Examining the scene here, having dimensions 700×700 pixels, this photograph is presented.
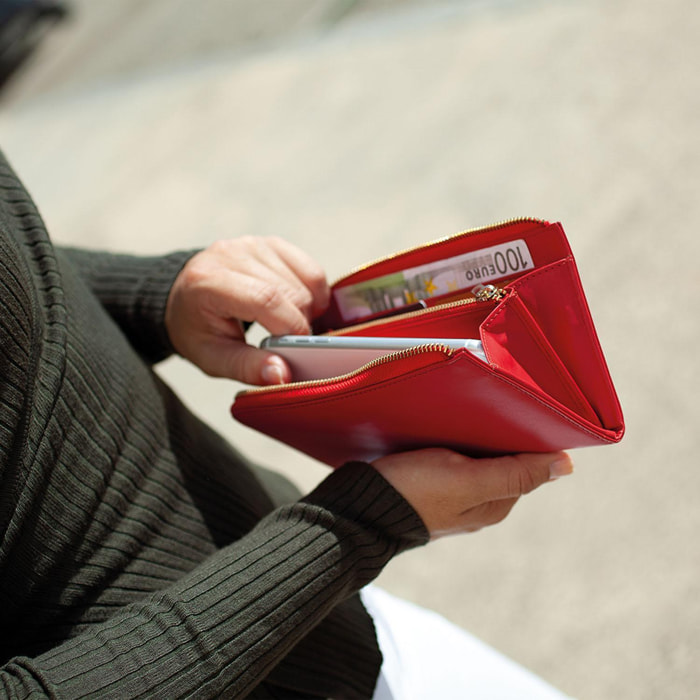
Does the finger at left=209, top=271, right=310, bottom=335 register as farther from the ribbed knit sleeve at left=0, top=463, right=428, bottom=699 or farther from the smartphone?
the ribbed knit sleeve at left=0, top=463, right=428, bottom=699

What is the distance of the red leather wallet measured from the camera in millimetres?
815

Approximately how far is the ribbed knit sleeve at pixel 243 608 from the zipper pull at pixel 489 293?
0.85 feet

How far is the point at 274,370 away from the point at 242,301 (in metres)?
0.10

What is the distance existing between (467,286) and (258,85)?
3.55m

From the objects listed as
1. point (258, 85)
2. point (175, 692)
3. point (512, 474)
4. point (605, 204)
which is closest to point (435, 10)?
point (258, 85)

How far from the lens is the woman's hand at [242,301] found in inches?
40.0

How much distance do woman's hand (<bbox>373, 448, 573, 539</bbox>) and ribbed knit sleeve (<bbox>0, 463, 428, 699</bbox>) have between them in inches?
0.8

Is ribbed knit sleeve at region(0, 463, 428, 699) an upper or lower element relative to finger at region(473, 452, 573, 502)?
lower

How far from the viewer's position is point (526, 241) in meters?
0.87

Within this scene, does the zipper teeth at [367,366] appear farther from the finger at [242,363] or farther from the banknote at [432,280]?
the banknote at [432,280]

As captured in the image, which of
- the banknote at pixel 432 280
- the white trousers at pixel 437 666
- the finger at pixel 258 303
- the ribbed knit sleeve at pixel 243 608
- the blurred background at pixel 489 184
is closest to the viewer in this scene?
the ribbed knit sleeve at pixel 243 608

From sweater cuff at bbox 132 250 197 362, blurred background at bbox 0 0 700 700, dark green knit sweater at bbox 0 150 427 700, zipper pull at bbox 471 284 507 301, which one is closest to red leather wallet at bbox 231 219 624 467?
zipper pull at bbox 471 284 507 301

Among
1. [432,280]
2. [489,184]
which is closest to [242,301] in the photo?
[432,280]

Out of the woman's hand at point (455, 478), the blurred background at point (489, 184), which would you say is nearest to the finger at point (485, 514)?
the woman's hand at point (455, 478)
